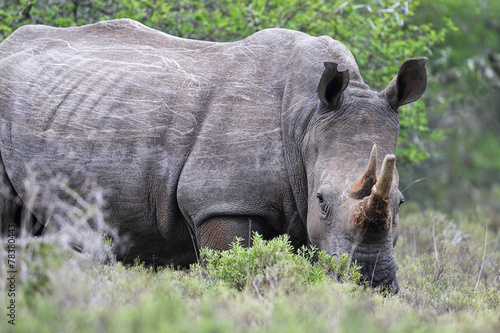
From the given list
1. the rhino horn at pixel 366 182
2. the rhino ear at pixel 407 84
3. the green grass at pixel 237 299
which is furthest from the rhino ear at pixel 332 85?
the green grass at pixel 237 299

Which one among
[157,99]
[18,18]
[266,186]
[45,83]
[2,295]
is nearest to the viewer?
[2,295]

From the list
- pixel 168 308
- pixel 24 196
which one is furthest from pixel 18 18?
pixel 168 308

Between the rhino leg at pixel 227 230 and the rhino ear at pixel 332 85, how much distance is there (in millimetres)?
1052

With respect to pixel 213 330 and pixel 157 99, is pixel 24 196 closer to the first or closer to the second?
pixel 157 99

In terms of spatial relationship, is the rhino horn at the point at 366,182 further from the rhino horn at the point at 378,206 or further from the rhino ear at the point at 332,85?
the rhino ear at the point at 332,85

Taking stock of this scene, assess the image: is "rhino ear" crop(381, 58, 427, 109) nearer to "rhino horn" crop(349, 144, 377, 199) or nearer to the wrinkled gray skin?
the wrinkled gray skin

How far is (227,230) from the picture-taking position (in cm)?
532

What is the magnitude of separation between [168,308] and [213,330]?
40 centimetres

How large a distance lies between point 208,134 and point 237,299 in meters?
1.87

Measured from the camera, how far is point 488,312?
466cm

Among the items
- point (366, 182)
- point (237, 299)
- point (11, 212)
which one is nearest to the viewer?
point (237, 299)

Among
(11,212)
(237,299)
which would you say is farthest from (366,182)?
(11,212)

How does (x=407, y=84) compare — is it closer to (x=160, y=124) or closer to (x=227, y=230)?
(x=227, y=230)

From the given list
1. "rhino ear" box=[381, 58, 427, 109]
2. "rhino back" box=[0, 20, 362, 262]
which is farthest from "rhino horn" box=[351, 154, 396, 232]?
"rhino ear" box=[381, 58, 427, 109]
